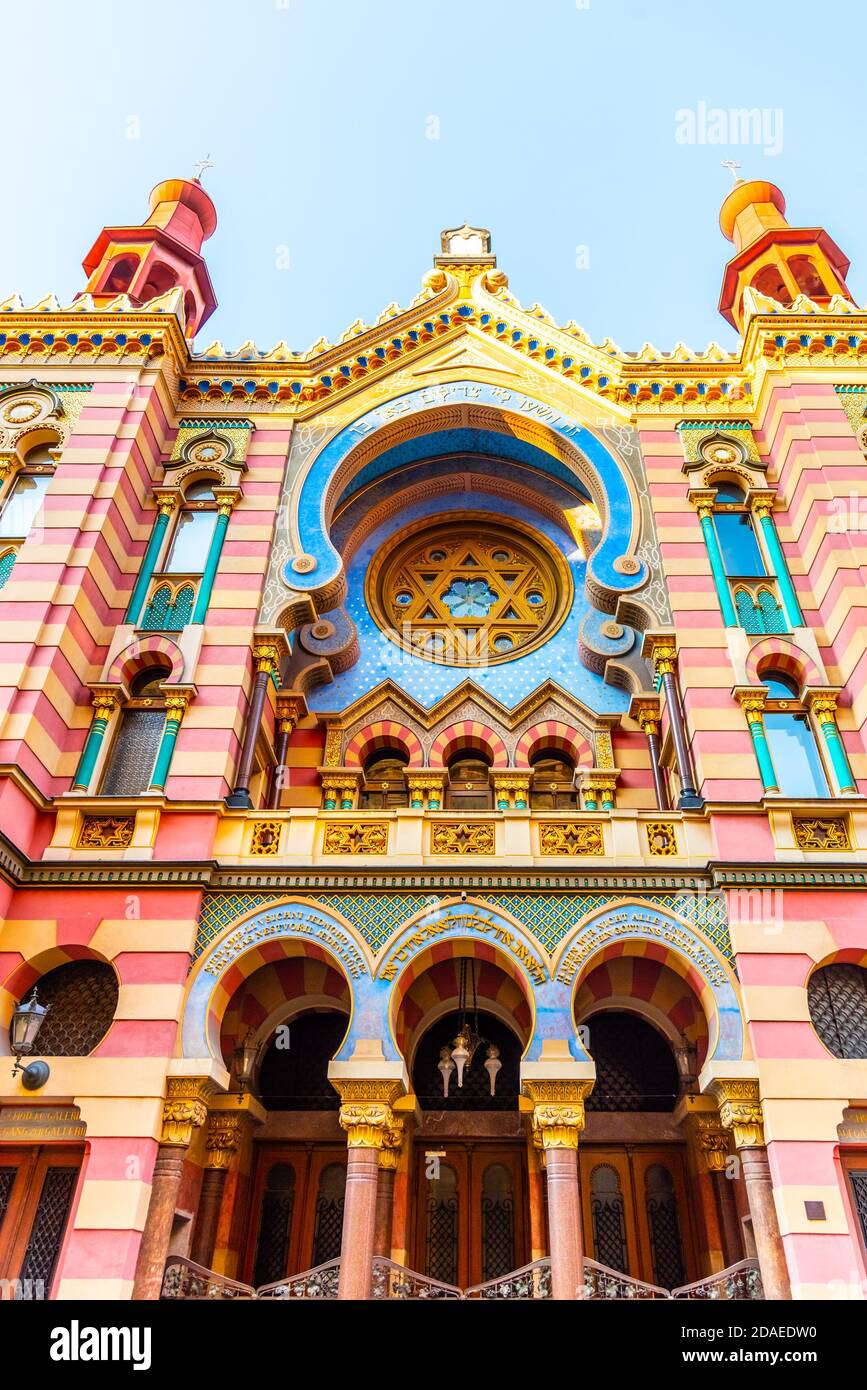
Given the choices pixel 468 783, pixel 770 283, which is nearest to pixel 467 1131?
pixel 468 783

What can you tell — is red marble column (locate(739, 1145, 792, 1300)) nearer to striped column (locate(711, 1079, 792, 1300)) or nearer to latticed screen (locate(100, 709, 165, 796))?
striped column (locate(711, 1079, 792, 1300))

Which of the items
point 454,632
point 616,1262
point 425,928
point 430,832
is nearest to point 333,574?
point 454,632

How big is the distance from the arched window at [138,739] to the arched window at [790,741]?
8.90 m

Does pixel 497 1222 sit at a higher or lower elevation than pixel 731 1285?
higher

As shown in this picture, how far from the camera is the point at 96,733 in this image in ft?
44.2

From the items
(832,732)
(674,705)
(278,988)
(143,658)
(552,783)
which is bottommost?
(278,988)

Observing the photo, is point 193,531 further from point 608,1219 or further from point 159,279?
point 608,1219

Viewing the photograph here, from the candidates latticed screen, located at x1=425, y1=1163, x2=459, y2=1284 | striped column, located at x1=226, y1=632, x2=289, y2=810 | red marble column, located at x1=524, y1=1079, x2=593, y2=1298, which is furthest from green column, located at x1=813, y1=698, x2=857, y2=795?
striped column, located at x1=226, y1=632, x2=289, y2=810

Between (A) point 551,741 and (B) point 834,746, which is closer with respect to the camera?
(B) point 834,746

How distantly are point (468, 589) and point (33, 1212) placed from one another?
12101 millimetres

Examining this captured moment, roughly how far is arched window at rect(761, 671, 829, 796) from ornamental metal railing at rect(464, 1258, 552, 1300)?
6615mm

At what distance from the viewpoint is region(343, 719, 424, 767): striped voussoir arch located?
608 inches

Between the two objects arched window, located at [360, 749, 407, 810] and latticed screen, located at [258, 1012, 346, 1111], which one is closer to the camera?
latticed screen, located at [258, 1012, 346, 1111]

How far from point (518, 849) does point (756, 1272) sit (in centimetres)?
529
